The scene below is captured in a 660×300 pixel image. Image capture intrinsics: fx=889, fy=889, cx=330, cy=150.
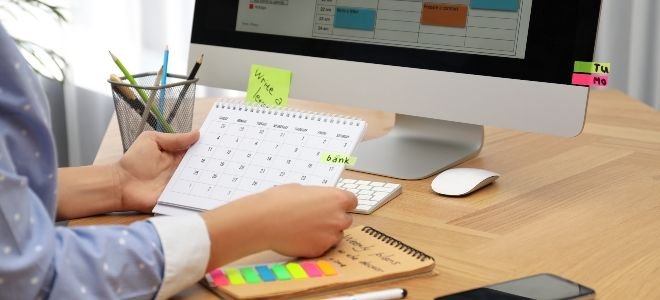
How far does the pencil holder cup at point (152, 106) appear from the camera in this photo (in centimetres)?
116

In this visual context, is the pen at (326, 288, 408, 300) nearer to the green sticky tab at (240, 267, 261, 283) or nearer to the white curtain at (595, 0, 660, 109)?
the green sticky tab at (240, 267, 261, 283)

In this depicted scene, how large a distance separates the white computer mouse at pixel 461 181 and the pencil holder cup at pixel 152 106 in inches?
13.9

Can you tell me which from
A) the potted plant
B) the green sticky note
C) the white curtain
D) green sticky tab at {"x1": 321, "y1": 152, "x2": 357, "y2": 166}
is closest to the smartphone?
green sticky tab at {"x1": 321, "y1": 152, "x2": 357, "y2": 166}

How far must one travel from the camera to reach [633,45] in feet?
7.48

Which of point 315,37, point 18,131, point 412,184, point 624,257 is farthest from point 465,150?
point 18,131

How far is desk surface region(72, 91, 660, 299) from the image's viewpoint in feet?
2.82

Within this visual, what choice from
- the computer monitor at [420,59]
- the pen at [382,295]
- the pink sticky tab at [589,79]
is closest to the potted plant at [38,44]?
the computer monitor at [420,59]

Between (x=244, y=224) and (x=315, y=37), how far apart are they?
537 mm

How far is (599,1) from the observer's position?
106 centimetres

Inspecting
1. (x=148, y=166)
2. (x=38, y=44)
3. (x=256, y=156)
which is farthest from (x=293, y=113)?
(x=38, y=44)

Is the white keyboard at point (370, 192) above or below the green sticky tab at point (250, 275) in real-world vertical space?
above

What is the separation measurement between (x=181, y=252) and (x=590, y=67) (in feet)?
1.83

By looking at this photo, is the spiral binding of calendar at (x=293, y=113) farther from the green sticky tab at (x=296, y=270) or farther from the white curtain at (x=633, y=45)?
the white curtain at (x=633, y=45)

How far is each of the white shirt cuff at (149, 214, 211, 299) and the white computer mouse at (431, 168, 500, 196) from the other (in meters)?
0.42
